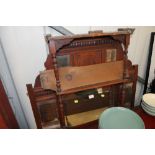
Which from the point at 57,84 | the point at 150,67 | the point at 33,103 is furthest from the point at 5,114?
the point at 150,67

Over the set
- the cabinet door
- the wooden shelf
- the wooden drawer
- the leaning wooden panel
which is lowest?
the wooden shelf

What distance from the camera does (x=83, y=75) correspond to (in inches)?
39.1

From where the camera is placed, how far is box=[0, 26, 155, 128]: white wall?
0.95 metres

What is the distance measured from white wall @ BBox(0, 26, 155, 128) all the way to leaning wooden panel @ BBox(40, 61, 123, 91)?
0.19 m

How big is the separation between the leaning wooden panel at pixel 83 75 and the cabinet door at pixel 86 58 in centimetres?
3

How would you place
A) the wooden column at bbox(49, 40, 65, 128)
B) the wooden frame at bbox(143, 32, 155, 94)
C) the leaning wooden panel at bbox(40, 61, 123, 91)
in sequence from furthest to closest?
the wooden frame at bbox(143, 32, 155, 94) → the leaning wooden panel at bbox(40, 61, 123, 91) → the wooden column at bbox(49, 40, 65, 128)

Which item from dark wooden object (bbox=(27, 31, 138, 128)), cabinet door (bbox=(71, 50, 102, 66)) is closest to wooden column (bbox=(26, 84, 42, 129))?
dark wooden object (bbox=(27, 31, 138, 128))

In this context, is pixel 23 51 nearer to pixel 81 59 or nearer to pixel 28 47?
pixel 28 47

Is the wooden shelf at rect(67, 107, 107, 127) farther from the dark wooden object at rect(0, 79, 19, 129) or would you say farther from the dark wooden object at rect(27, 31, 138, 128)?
the dark wooden object at rect(0, 79, 19, 129)

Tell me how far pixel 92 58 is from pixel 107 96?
36 cm

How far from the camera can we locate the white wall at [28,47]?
950mm

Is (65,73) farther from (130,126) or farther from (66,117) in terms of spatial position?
(130,126)

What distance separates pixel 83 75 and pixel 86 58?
0.12 meters

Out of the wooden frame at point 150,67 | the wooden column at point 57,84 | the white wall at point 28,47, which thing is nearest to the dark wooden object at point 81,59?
the wooden column at point 57,84
